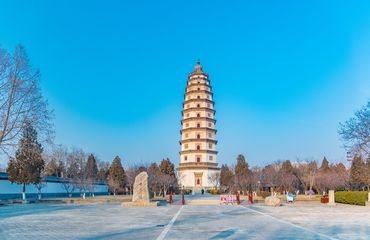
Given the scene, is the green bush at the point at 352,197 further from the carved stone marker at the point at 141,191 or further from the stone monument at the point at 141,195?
the carved stone marker at the point at 141,191

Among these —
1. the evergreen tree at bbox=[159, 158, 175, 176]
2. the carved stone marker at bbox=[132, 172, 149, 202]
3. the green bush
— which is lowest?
the green bush

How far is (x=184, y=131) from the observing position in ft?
240

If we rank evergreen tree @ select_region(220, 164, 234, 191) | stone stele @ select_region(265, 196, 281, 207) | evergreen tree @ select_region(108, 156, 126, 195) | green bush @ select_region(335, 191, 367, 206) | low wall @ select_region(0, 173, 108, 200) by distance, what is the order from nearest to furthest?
1. stone stele @ select_region(265, 196, 281, 207)
2. green bush @ select_region(335, 191, 367, 206)
3. low wall @ select_region(0, 173, 108, 200)
4. evergreen tree @ select_region(108, 156, 126, 195)
5. evergreen tree @ select_region(220, 164, 234, 191)

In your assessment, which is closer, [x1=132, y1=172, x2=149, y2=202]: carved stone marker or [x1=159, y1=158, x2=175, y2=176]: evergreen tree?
[x1=132, y1=172, x2=149, y2=202]: carved stone marker

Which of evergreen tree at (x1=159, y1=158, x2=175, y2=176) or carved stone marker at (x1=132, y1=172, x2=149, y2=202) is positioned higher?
evergreen tree at (x1=159, y1=158, x2=175, y2=176)

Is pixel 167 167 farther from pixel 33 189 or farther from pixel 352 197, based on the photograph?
pixel 352 197

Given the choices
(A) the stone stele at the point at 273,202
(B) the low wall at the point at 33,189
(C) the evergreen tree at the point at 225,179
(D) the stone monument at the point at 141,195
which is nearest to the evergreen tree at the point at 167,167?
(C) the evergreen tree at the point at 225,179

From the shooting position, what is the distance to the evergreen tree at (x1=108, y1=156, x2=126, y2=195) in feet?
198

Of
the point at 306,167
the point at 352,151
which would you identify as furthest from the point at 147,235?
the point at 306,167

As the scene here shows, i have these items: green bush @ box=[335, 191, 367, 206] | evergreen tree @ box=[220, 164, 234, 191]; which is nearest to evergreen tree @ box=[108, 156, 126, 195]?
evergreen tree @ box=[220, 164, 234, 191]

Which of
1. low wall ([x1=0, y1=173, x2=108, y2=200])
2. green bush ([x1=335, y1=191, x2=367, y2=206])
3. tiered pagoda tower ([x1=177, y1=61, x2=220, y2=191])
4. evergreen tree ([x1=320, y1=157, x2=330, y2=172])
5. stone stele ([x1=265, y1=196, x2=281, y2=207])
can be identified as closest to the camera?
stone stele ([x1=265, y1=196, x2=281, y2=207])

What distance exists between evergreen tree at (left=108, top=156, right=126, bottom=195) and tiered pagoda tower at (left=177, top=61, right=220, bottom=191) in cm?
1227

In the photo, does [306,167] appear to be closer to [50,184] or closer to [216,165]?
[216,165]

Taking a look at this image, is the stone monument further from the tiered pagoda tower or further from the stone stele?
the tiered pagoda tower
